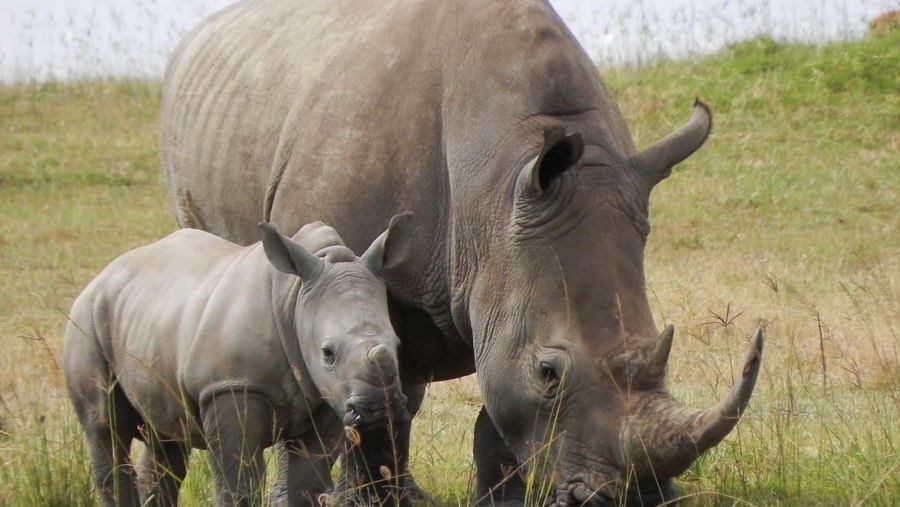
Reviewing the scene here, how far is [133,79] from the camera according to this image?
1844 centimetres

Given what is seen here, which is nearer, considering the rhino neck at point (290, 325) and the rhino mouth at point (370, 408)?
the rhino mouth at point (370, 408)

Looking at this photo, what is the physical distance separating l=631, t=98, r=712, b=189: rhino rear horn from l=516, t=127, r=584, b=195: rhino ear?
0.34 m

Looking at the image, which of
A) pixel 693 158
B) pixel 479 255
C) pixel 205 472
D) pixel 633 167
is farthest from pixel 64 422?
pixel 693 158

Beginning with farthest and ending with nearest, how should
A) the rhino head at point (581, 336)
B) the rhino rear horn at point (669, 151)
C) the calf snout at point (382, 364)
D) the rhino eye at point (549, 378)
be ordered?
the rhino rear horn at point (669, 151) → the rhino eye at point (549, 378) → the rhino head at point (581, 336) → the calf snout at point (382, 364)

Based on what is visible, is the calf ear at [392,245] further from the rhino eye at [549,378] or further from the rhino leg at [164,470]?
the rhino leg at [164,470]

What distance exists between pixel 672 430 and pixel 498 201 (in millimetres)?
1109

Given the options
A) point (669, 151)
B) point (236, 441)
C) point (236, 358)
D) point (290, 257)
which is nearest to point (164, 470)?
point (236, 441)

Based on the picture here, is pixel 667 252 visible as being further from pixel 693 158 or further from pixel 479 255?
pixel 479 255

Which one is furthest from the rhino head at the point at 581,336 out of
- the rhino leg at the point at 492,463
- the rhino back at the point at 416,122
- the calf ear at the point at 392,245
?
the rhino leg at the point at 492,463

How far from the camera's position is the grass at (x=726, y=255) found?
19.5 feet

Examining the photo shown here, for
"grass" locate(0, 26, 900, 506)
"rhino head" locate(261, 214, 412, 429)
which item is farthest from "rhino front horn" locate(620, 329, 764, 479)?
"rhino head" locate(261, 214, 412, 429)

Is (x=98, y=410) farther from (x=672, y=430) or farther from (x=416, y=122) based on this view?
(x=672, y=430)

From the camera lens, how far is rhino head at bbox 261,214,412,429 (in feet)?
15.0

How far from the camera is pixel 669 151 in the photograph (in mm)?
5516
